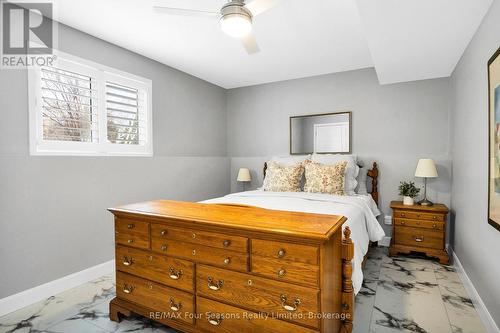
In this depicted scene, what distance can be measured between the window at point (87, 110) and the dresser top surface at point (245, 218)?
1.10 meters

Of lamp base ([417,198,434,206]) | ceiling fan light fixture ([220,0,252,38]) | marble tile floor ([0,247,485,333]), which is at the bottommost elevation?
marble tile floor ([0,247,485,333])

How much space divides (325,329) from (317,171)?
2.14 metres

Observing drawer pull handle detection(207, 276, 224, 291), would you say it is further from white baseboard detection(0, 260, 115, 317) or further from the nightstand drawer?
the nightstand drawer

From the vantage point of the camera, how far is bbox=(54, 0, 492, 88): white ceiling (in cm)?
205

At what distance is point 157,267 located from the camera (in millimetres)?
1845

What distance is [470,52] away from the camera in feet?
7.95

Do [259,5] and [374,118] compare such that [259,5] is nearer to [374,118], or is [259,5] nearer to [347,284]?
[347,284]

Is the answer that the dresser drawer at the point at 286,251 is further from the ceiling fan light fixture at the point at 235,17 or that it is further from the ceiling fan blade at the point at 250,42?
the ceiling fan blade at the point at 250,42

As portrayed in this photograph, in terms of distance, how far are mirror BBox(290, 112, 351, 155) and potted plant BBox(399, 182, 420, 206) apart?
829 mm

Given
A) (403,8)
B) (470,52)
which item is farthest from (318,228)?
(470,52)

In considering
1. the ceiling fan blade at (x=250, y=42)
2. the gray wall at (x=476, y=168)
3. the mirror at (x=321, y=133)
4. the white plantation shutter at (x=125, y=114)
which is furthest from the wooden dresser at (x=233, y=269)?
the mirror at (x=321, y=133)

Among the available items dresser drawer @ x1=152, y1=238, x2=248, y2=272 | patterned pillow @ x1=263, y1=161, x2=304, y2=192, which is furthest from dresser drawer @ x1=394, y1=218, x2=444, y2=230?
dresser drawer @ x1=152, y1=238, x2=248, y2=272

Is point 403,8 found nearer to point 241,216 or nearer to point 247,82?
point 241,216

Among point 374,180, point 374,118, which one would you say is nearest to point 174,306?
point 374,180
